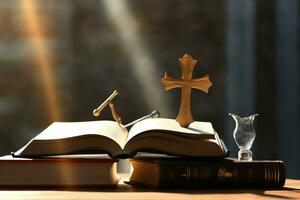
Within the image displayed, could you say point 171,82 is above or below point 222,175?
above

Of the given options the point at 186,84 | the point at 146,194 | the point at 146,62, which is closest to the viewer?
the point at 146,194

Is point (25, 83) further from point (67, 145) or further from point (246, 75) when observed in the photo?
point (67, 145)

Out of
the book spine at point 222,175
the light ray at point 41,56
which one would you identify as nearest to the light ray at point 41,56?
the light ray at point 41,56

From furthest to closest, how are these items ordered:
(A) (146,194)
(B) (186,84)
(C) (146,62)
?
(C) (146,62), (B) (186,84), (A) (146,194)

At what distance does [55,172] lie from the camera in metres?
1.21

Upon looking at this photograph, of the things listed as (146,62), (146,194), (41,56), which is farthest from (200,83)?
(41,56)

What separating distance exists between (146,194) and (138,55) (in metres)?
1.41

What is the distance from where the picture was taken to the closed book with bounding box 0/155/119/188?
1.21 meters

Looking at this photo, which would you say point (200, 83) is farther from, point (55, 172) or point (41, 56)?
point (41, 56)

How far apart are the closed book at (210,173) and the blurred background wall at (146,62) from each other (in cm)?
116

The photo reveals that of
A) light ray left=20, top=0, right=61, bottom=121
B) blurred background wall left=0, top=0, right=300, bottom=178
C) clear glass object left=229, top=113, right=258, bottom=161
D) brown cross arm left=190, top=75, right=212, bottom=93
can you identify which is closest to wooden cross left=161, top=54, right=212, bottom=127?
brown cross arm left=190, top=75, right=212, bottom=93

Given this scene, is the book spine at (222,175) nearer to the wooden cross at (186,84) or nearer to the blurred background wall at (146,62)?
the wooden cross at (186,84)

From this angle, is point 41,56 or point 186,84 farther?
point 41,56

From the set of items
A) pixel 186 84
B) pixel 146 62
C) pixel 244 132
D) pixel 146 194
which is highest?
pixel 146 62
